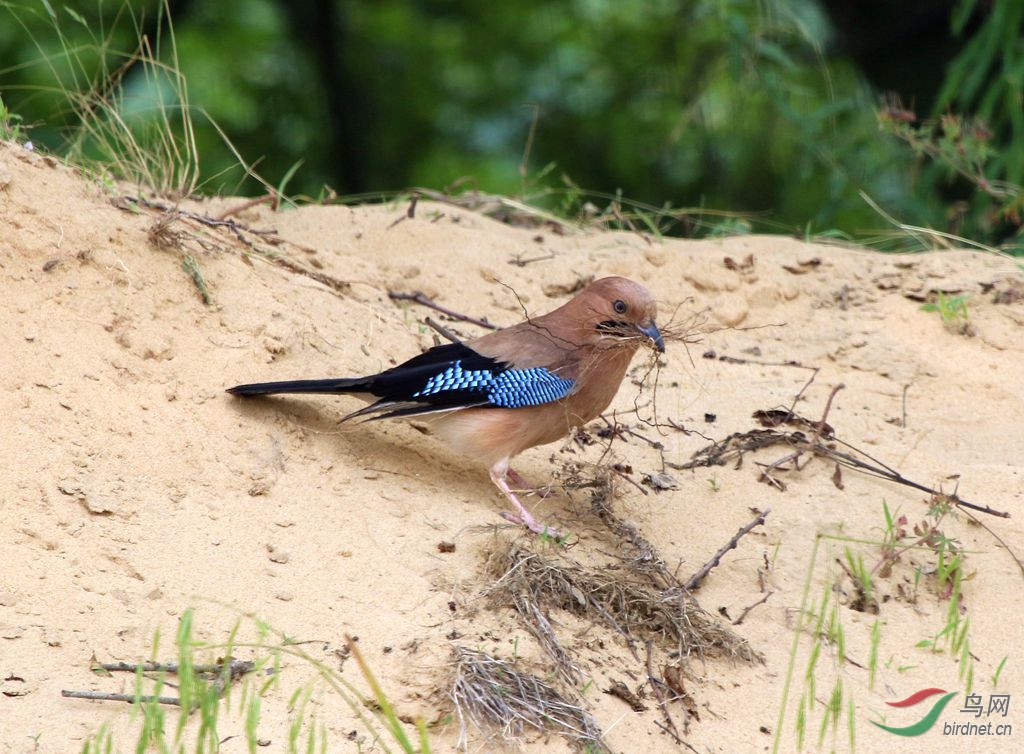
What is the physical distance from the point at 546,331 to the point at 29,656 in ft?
7.40

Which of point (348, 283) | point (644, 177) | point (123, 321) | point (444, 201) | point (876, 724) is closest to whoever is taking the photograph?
point (876, 724)

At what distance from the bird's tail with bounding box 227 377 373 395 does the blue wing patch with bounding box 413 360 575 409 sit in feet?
0.69

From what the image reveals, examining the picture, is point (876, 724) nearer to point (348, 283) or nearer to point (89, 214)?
point (348, 283)

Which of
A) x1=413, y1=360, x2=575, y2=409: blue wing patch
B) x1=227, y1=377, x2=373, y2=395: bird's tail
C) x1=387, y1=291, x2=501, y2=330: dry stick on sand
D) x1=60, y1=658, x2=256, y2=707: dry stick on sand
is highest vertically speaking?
x1=413, y1=360, x2=575, y2=409: blue wing patch

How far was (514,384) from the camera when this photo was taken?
4.70 metres

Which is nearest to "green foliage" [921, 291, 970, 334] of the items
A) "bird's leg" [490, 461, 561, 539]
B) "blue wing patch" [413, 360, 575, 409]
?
"blue wing patch" [413, 360, 575, 409]

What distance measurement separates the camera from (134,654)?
353 centimetres

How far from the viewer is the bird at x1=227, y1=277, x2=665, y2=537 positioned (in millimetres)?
4664

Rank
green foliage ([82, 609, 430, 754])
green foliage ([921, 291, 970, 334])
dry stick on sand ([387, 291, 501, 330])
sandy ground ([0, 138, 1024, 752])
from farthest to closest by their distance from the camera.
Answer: green foliage ([921, 291, 970, 334])
dry stick on sand ([387, 291, 501, 330])
sandy ground ([0, 138, 1024, 752])
green foliage ([82, 609, 430, 754])

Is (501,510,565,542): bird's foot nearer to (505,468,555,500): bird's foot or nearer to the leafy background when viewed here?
(505,468,555,500): bird's foot

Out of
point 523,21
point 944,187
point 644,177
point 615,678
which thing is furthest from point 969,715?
point 523,21

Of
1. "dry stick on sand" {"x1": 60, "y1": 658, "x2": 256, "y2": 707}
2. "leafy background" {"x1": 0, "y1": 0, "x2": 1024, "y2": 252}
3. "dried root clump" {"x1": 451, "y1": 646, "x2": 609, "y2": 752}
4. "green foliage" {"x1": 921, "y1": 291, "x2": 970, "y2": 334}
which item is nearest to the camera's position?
"dry stick on sand" {"x1": 60, "y1": 658, "x2": 256, "y2": 707}

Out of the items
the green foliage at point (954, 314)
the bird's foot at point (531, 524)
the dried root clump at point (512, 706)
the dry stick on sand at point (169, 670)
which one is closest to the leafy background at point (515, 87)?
the green foliage at point (954, 314)

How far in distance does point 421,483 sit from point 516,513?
1.22 feet
